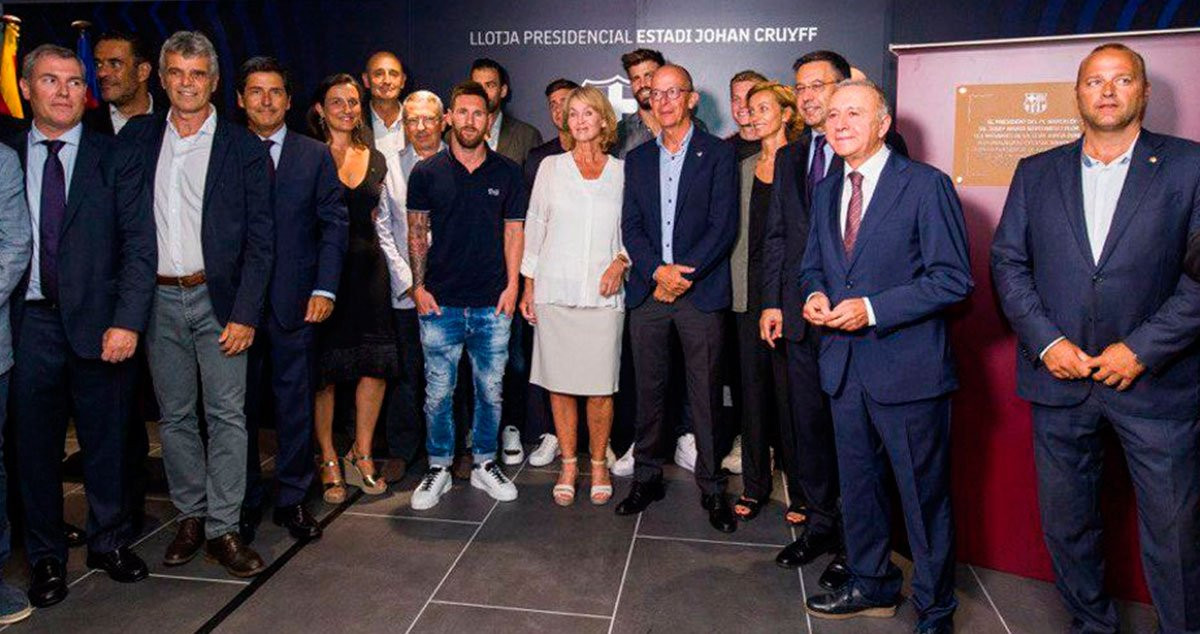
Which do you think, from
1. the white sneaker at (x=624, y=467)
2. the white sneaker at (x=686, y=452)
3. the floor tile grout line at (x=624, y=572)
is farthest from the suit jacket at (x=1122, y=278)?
the white sneaker at (x=624, y=467)

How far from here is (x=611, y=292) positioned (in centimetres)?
366

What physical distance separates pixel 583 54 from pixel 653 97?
1.65m

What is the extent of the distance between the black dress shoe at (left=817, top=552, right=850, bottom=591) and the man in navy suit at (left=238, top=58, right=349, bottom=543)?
2029mm

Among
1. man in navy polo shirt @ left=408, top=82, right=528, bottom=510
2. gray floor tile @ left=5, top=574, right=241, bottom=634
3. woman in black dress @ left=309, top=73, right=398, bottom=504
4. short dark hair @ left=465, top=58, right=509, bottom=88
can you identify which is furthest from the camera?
short dark hair @ left=465, top=58, right=509, bottom=88

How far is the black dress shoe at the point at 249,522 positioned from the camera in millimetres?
3467

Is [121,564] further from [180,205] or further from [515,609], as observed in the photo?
[515,609]

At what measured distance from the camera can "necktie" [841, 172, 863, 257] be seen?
2694mm

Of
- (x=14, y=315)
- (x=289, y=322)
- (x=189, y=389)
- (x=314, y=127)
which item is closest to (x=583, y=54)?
(x=314, y=127)

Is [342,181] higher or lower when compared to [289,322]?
higher

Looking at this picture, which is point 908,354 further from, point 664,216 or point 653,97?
point 653,97

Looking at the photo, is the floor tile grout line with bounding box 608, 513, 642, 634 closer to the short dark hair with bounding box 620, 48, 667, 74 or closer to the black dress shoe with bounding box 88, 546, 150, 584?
Result: the black dress shoe with bounding box 88, 546, 150, 584

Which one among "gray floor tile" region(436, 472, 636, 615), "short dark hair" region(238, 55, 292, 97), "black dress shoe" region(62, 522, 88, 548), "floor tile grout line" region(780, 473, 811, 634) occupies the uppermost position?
"short dark hair" region(238, 55, 292, 97)

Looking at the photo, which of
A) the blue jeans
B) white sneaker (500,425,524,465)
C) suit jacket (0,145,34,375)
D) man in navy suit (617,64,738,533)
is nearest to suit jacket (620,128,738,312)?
man in navy suit (617,64,738,533)

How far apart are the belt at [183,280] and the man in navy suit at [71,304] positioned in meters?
0.08
